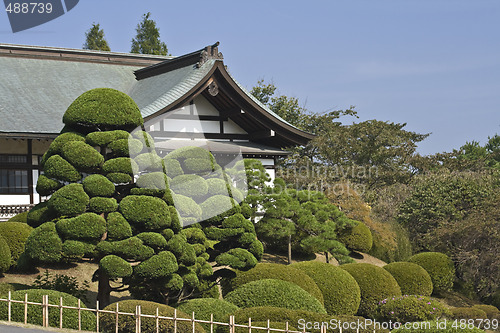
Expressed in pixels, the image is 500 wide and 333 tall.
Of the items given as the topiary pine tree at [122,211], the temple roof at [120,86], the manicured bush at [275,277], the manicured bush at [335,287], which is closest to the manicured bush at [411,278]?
the manicured bush at [335,287]

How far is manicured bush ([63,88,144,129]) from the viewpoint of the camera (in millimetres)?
13594

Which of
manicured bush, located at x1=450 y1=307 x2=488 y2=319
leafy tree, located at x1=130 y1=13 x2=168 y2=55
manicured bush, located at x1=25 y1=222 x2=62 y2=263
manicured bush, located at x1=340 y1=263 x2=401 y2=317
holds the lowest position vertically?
manicured bush, located at x1=450 y1=307 x2=488 y2=319

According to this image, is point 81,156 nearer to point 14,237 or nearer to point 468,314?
point 14,237

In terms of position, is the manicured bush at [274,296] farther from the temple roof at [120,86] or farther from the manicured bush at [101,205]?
the temple roof at [120,86]

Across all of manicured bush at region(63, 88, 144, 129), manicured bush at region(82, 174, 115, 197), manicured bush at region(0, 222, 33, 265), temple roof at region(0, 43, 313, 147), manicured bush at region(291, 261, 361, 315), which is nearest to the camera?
manicured bush at region(82, 174, 115, 197)

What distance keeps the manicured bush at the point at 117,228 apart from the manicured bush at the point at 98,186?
21.0 inches

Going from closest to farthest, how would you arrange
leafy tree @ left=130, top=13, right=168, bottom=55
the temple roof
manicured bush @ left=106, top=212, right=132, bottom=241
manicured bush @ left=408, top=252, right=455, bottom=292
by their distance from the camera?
manicured bush @ left=106, top=212, right=132, bottom=241
the temple roof
manicured bush @ left=408, top=252, right=455, bottom=292
leafy tree @ left=130, top=13, right=168, bottom=55

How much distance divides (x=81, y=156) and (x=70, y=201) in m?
0.98

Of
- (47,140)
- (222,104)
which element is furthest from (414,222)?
(47,140)

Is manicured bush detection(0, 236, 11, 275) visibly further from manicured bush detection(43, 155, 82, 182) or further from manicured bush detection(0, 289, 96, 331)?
manicured bush detection(0, 289, 96, 331)

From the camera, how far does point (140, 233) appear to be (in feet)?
42.3

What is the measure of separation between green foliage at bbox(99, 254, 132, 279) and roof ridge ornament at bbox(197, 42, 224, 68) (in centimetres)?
1072

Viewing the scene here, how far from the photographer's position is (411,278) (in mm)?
19609

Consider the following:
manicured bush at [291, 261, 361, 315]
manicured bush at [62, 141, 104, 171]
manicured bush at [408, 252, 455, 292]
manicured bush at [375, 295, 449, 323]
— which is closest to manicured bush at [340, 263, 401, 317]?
manicured bush at [375, 295, 449, 323]
